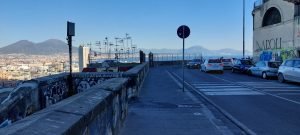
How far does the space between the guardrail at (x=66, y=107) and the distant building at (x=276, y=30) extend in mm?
26659

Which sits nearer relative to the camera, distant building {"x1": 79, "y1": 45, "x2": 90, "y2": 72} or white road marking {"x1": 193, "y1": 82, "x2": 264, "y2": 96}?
white road marking {"x1": 193, "y1": 82, "x2": 264, "y2": 96}

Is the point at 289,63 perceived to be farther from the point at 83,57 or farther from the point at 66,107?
the point at 83,57

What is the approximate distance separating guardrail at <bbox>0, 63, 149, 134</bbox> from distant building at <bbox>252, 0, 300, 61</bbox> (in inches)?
1050

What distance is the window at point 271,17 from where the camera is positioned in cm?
4215

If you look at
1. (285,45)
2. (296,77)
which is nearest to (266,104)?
(296,77)

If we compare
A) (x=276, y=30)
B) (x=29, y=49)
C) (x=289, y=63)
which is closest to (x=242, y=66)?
(x=276, y=30)

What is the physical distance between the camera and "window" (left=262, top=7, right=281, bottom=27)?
4215cm

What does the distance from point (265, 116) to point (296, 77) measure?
12.2 metres

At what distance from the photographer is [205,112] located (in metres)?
11.5

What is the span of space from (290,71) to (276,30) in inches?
785

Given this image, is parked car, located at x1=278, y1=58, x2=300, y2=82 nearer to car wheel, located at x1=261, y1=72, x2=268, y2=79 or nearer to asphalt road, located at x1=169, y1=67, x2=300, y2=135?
car wheel, located at x1=261, y1=72, x2=268, y2=79

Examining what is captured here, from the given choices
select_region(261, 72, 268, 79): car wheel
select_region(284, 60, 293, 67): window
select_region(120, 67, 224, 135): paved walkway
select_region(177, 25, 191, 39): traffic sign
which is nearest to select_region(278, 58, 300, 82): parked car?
select_region(284, 60, 293, 67): window

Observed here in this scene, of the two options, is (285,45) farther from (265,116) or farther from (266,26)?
(265,116)

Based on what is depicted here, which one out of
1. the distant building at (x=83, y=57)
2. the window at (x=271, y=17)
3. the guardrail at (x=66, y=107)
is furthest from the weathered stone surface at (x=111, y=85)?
the distant building at (x=83, y=57)
